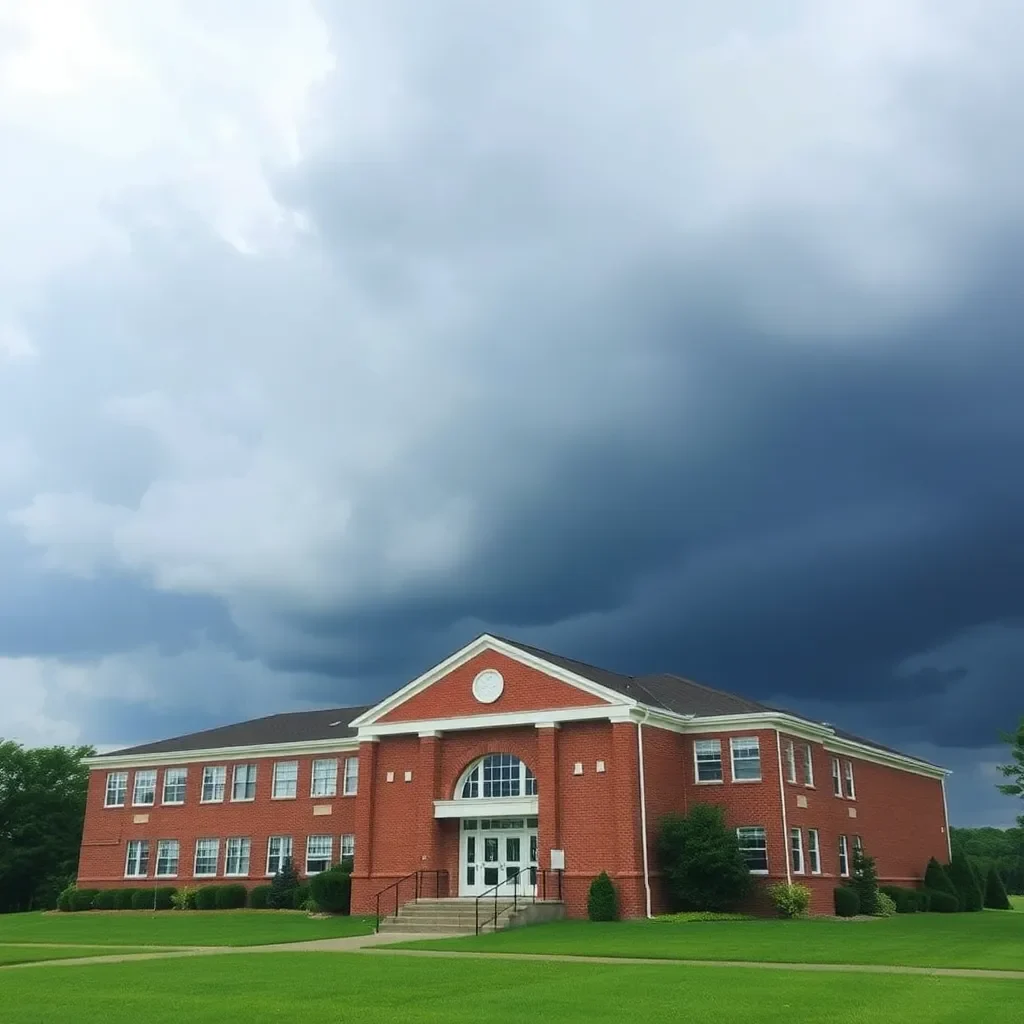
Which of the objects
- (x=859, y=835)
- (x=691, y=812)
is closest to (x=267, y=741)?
(x=691, y=812)

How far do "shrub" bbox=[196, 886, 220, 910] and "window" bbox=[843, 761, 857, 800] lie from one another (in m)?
25.8

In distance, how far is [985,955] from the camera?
903 inches

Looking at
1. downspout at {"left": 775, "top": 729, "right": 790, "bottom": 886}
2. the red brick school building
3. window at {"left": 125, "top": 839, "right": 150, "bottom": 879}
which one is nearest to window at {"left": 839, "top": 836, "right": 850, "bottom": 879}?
the red brick school building

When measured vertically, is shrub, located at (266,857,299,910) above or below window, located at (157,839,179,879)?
below

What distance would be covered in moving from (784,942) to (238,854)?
30.2m

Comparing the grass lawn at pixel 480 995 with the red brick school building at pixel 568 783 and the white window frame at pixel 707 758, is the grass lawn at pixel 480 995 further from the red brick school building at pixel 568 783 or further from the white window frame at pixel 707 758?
the white window frame at pixel 707 758

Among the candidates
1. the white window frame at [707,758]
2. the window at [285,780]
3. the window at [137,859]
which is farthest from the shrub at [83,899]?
the white window frame at [707,758]

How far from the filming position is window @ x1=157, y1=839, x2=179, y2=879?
49781 millimetres

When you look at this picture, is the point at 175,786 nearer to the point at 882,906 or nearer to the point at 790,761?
the point at 790,761

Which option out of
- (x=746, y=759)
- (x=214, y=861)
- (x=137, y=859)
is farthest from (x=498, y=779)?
(x=137, y=859)

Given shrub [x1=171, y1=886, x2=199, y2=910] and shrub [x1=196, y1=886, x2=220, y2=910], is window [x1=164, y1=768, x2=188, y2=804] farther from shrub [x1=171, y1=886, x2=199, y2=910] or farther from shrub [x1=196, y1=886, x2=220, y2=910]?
shrub [x1=196, y1=886, x2=220, y2=910]

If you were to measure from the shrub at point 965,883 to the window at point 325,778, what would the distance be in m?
27.7

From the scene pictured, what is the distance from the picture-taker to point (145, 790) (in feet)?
169

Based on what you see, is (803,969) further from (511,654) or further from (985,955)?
(511,654)
